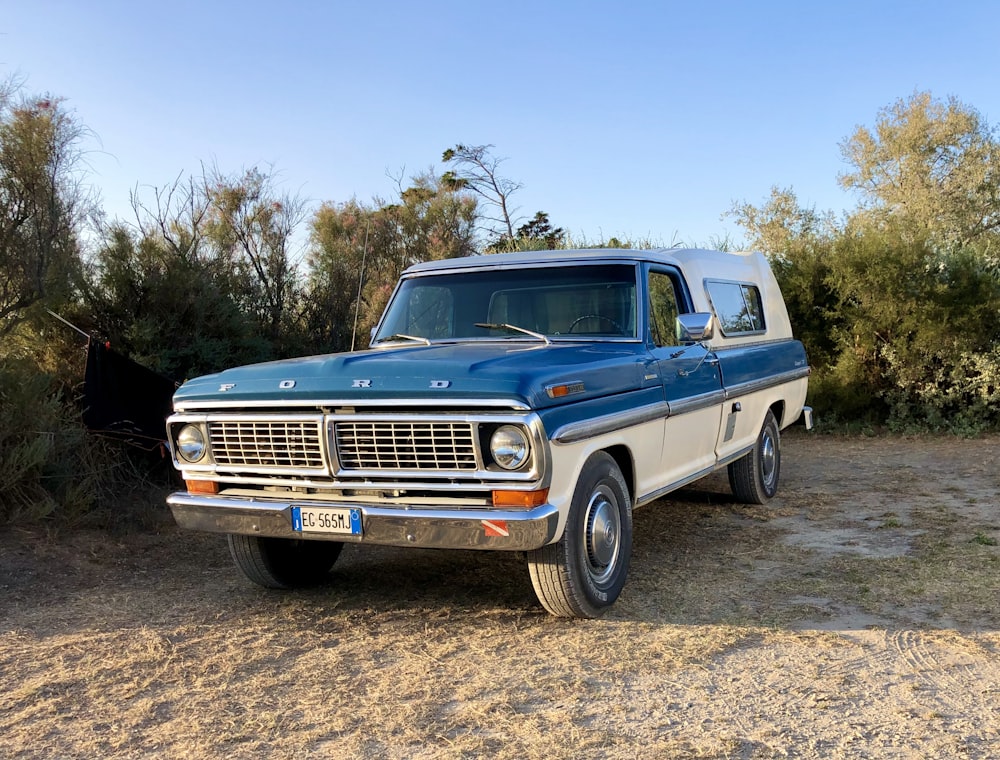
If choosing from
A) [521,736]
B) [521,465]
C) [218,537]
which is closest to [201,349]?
[218,537]

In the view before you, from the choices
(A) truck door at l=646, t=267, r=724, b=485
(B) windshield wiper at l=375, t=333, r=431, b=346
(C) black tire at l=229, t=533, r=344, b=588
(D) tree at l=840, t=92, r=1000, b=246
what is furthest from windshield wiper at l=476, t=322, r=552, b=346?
(D) tree at l=840, t=92, r=1000, b=246

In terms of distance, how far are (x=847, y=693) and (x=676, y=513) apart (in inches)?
147

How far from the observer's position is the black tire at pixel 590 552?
14.0 feet

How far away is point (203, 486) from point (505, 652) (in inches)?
72.4

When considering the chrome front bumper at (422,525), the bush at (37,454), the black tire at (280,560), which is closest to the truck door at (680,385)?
the chrome front bumper at (422,525)

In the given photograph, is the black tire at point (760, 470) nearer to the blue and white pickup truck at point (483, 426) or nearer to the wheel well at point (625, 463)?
the blue and white pickup truck at point (483, 426)

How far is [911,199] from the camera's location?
28.1 metres

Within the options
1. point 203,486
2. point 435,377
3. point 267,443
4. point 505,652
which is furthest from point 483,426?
point 203,486

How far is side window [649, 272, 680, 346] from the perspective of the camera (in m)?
5.43

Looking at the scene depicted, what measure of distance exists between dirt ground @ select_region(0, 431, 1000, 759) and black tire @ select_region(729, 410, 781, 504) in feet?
2.68

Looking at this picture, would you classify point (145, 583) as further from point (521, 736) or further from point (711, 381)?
point (711, 381)

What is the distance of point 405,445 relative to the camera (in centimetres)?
414

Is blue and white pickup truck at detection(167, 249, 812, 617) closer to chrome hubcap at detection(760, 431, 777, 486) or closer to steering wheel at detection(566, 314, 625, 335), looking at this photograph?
steering wheel at detection(566, 314, 625, 335)

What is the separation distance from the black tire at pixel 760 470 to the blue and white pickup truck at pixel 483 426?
4.35 ft
